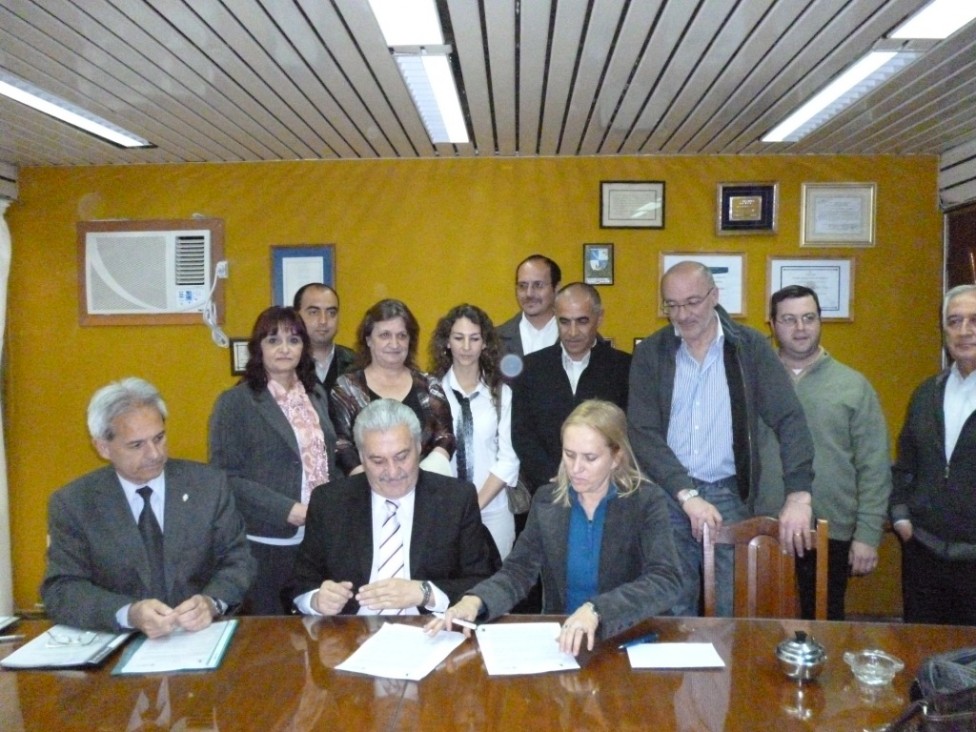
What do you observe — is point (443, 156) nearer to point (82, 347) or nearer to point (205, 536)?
point (82, 347)

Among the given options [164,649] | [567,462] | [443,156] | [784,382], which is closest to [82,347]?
[443,156]

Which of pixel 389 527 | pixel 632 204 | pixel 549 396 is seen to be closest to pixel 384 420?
pixel 389 527

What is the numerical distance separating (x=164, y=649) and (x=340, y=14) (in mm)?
1992

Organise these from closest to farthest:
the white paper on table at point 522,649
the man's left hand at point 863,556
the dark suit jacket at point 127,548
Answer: the white paper on table at point 522,649
the dark suit jacket at point 127,548
the man's left hand at point 863,556

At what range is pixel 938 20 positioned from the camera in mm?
2545

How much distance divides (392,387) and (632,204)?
7.46 feet

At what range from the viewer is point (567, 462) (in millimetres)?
2201

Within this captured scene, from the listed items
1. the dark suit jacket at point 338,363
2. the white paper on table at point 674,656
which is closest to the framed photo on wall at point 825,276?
the dark suit jacket at point 338,363

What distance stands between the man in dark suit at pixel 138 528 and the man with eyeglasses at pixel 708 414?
1451mm

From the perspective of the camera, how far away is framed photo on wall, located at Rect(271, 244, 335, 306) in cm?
467

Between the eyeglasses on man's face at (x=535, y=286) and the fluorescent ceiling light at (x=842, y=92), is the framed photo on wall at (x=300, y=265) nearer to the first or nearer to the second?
the eyeglasses on man's face at (x=535, y=286)

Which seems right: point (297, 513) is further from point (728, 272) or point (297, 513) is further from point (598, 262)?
point (728, 272)

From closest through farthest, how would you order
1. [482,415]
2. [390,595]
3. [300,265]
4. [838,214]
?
[390,595] → [482,415] → [838,214] → [300,265]

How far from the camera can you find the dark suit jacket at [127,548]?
2.05 meters
